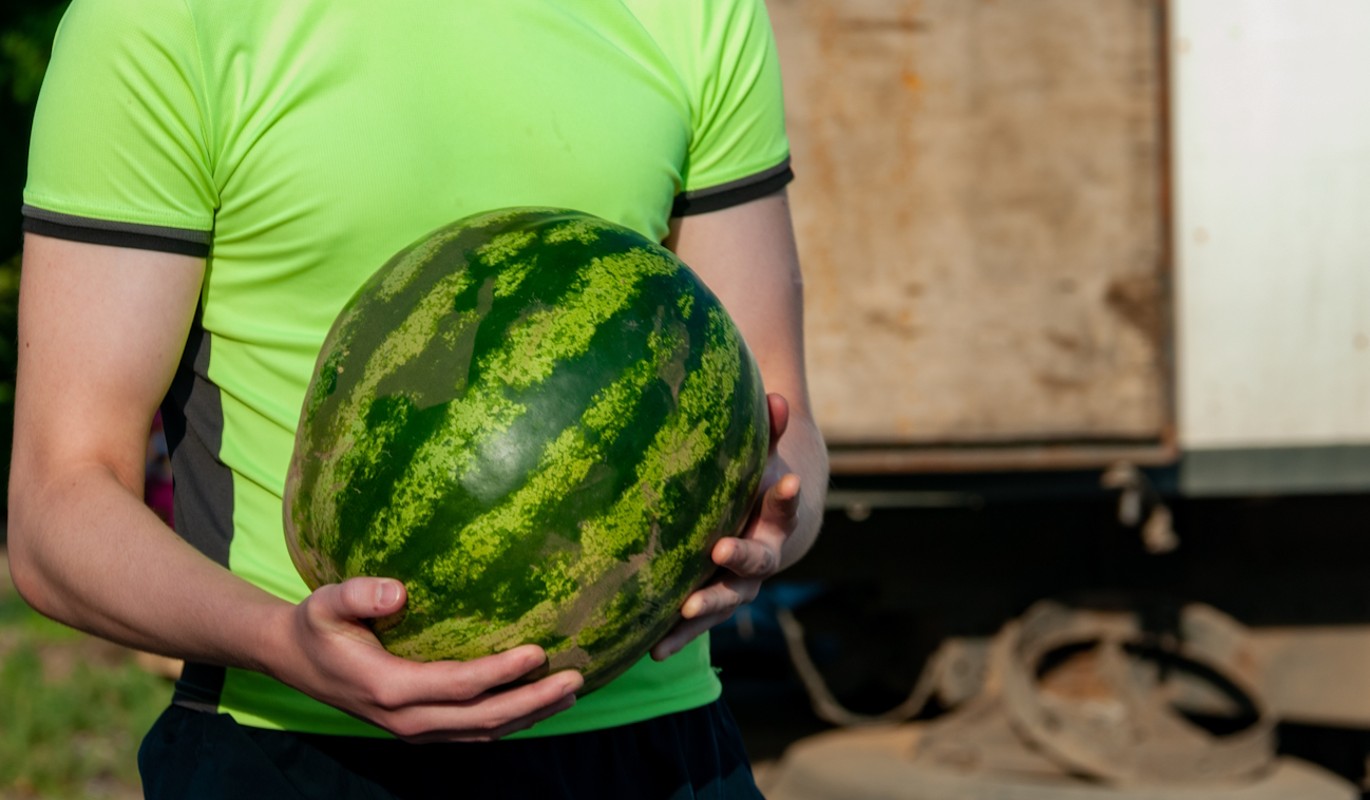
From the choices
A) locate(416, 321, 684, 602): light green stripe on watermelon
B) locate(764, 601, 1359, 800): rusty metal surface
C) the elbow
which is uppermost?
locate(416, 321, 684, 602): light green stripe on watermelon

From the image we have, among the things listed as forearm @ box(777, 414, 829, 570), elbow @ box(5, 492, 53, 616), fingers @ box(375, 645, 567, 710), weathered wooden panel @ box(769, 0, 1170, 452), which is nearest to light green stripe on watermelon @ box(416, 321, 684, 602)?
fingers @ box(375, 645, 567, 710)

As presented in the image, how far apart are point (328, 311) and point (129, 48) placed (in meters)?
0.34

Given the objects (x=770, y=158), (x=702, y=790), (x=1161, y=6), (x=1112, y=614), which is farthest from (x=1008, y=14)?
(x=702, y=790)

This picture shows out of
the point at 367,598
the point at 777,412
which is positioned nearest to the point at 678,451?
the point at 777,412

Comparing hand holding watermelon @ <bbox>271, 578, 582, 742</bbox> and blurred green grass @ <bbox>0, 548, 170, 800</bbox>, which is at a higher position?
hand holding watermelon @ <bbox>271, 578, 582, 742</bbox>

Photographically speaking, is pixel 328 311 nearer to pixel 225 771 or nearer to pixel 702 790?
pixel 225 771

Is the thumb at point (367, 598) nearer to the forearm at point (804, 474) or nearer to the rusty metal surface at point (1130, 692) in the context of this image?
the forearm at point (804, 474)

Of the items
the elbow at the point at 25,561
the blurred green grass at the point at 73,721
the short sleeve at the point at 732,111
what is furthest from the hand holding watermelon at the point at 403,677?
the blurred green grass at the point at 73,721

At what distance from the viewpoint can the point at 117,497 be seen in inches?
67.6

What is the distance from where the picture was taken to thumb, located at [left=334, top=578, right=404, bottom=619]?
1505 millimetres

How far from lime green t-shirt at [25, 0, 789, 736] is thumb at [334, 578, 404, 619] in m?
0.35

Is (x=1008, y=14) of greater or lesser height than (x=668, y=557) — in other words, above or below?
above

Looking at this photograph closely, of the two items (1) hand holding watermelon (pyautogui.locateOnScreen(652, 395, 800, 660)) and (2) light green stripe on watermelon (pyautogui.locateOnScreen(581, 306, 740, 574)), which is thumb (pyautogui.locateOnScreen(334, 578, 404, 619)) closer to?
(2) light green stripe on watermelon (pyautogui.locateOnScreen(581, 306, 740, 574))

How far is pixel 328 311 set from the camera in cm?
184
